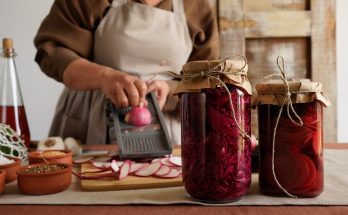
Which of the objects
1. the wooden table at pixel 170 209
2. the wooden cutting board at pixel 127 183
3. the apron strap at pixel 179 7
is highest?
the apron strap at pixel 179 7

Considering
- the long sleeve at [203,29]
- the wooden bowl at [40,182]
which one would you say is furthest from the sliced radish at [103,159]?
the long sleeve at [203,29]

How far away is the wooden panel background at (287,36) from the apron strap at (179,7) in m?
0.38

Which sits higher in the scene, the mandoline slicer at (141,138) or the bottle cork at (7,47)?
the bottle cork at (7,47)

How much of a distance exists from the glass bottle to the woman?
0.16 m

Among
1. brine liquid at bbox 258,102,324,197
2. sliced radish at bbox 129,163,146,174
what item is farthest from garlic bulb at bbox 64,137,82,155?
brine liquid at bbox 258,102,324,197

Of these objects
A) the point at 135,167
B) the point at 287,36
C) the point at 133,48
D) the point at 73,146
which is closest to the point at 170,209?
the point at 135,167

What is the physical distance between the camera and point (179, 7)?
1.15 metres

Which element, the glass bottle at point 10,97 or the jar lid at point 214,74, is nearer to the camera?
the jar lid at point 214,74

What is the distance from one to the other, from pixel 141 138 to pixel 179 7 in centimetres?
56

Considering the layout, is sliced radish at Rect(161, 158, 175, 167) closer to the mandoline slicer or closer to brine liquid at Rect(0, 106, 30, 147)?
the mandoline slicer

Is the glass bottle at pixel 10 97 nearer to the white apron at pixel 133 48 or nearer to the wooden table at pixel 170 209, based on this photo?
the white apron at pixel 133 48

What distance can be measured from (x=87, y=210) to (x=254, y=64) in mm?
1171

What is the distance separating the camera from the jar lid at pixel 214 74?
0.43m

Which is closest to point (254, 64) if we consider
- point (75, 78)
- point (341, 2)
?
point (341, 2)
